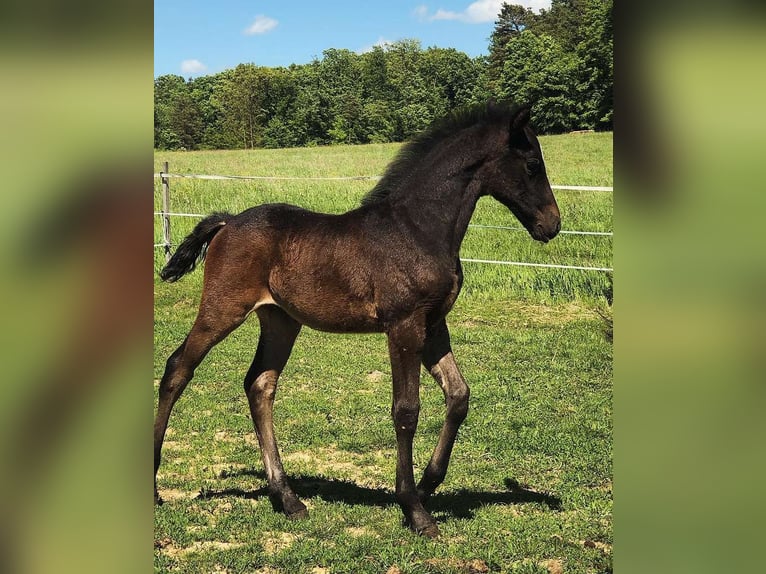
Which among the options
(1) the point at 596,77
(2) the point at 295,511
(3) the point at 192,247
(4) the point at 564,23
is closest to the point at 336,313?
(3) the point at 192,247

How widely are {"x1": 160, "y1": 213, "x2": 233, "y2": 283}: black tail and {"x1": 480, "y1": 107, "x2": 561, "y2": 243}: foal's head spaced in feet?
5.38

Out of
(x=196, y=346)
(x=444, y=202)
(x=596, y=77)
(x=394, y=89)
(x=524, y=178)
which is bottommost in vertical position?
(x=196, y=346)

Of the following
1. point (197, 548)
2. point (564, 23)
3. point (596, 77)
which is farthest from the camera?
point (564, 23)

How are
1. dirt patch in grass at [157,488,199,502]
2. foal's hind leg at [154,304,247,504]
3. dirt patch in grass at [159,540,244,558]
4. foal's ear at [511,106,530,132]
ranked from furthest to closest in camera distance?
dirt patch in grass at [157,488,199,502], foal's hind leg at [154,304,247,504], foal's ear at [511,106,530,132], dirt patch in grass at [159,540,244,558]

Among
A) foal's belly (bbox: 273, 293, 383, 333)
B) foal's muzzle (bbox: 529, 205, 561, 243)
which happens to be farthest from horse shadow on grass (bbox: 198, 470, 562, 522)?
foal's muzzle (bbox: 529, 205, 561, 243)

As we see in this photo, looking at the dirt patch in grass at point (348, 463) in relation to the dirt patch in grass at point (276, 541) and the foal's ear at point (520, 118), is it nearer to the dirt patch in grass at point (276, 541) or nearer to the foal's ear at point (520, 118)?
the dirt patch in grass at point (276, 541)

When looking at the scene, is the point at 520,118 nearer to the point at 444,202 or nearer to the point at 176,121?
the point at 444,202

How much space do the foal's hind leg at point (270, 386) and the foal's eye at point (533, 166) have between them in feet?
5.68

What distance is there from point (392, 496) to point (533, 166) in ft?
7.43

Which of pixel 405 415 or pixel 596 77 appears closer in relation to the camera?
pixel 405 415

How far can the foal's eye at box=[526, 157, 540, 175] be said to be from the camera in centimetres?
430

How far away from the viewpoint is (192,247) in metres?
4.70

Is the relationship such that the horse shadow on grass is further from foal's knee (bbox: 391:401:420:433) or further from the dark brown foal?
foal's knee (bbox: 391:401:420:433)

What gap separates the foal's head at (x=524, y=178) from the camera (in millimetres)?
4320
